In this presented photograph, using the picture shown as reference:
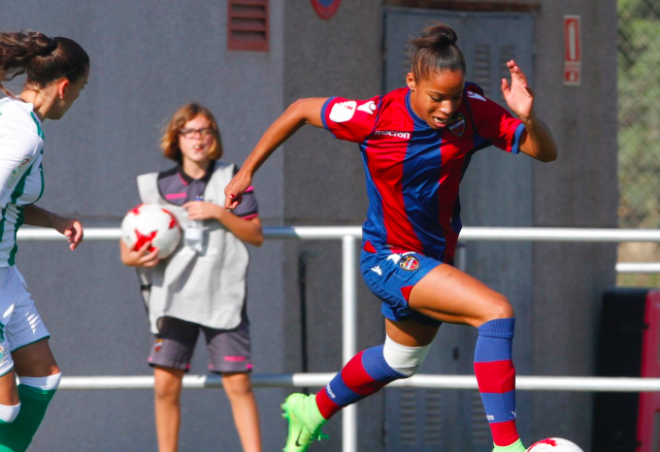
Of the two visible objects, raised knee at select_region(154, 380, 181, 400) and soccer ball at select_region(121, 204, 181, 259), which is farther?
raised knee at select_region(154, 380, 181, 400)

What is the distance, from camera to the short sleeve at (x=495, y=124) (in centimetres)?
394

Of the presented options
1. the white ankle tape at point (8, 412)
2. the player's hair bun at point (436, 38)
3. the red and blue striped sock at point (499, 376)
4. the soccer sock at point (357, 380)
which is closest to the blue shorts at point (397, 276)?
the soccer sock at point (357, 380)

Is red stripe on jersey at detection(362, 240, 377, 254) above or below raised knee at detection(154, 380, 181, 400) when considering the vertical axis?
above

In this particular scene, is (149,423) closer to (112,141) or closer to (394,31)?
(112,141)

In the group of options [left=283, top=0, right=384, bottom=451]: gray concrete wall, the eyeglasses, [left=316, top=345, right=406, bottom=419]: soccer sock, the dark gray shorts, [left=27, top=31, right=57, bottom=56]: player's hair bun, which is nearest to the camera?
[left=27, top=31, right=57, bottom=56]: player's hair bun

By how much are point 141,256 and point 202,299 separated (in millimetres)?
354

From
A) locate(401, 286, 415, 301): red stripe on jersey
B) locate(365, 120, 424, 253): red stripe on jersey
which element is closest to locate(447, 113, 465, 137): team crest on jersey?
locate(365, 120, 424, 253): red stripe on jersey

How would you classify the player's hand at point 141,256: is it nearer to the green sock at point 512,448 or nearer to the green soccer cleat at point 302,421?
the green soccer cleat at point 302,421

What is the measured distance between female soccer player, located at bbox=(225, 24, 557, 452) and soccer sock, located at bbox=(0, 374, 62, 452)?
1.01m

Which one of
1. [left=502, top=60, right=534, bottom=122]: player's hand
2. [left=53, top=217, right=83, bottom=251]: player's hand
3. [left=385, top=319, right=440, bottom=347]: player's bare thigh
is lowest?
[left=385, top=319, right=440, bottom=347]: player's bare thigh

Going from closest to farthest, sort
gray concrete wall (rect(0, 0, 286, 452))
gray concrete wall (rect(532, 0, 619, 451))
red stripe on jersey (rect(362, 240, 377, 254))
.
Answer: red stripe on jersey (rect(362, 240, 377, 254)) → gray concrete wall (rect(0, 0, 286, 452)) → gray concrete wall (rect(532, 0, 619, 451))

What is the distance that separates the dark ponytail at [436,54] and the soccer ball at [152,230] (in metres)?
1.42

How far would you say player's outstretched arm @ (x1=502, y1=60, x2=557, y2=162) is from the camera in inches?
146

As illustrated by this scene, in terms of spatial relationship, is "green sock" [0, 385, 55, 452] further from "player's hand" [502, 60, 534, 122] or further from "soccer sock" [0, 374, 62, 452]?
"player's hand" [502, 60, 534, 122]
